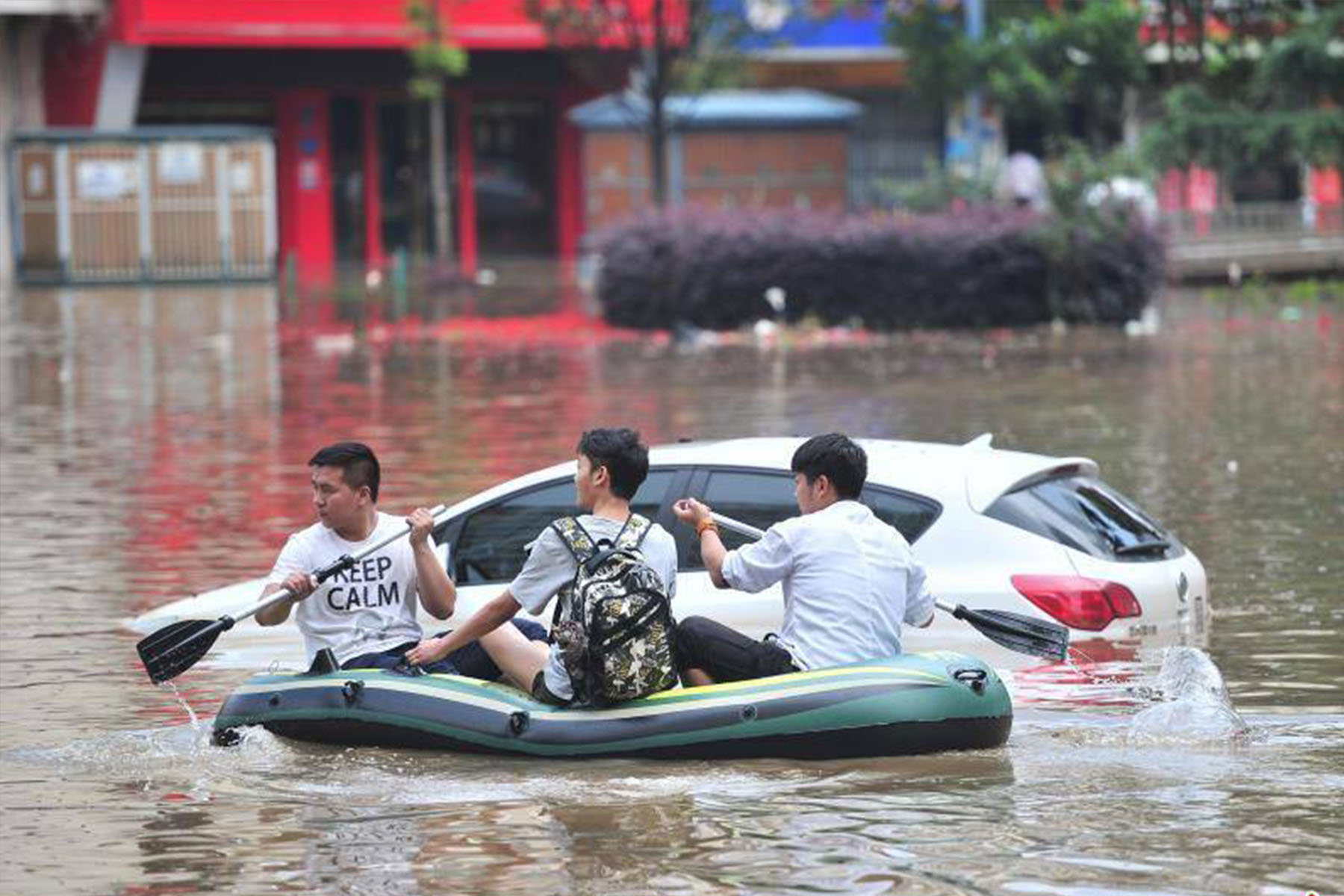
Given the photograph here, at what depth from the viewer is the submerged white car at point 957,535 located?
10891mm

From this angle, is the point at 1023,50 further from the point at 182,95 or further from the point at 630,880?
the point at 630,880

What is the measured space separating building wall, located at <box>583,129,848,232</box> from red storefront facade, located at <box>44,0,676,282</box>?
183cm

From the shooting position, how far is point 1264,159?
37844 millimetres

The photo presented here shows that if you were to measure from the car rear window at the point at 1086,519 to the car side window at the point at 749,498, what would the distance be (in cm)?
80

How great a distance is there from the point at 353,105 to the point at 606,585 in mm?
Result: 38872

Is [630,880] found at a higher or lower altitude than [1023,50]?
lower

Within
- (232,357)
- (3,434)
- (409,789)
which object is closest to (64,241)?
(232,357)

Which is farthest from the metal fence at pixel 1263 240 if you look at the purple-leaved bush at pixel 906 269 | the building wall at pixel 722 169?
the purple-leaved bush at pixel 906 269

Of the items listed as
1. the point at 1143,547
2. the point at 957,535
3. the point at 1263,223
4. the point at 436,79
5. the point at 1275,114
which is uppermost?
the point at 436,79

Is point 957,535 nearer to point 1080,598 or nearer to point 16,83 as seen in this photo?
point 1080,598

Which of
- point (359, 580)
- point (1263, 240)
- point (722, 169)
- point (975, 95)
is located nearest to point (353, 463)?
point (359, 580)

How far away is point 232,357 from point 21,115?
16.9 metres

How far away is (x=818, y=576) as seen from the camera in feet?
30.9

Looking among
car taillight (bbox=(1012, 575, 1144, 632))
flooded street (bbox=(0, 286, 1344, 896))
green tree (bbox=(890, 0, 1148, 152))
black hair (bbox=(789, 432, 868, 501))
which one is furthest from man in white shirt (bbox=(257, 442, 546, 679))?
green tree (bbox=(890, 0, 1148, 152))
